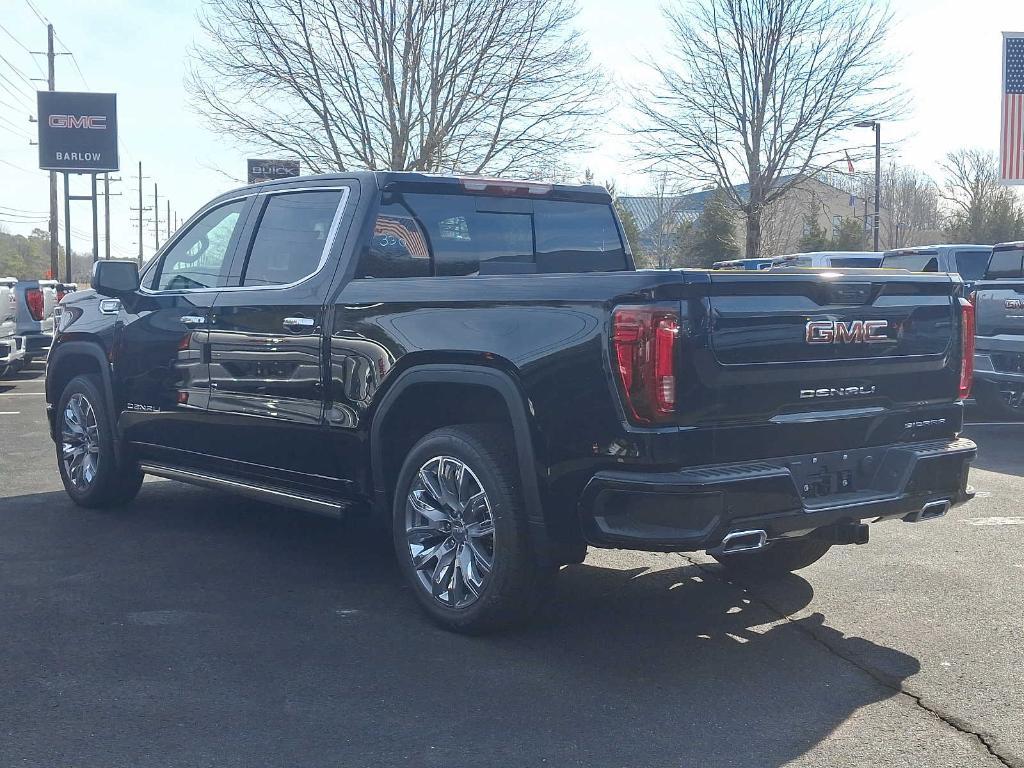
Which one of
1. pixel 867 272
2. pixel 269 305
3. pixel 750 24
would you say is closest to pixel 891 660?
pixel 867 272

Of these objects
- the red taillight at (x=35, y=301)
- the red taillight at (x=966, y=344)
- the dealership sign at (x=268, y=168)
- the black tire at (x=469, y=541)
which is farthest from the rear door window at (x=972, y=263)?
the dealership sign at (x=268, y=168)

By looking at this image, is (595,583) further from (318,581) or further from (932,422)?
(932,422)

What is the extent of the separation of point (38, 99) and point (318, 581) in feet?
166

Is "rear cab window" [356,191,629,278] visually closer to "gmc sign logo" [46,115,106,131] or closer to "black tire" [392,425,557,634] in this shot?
"black tire" [392,425,557,634]

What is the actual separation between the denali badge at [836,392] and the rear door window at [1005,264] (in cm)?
878

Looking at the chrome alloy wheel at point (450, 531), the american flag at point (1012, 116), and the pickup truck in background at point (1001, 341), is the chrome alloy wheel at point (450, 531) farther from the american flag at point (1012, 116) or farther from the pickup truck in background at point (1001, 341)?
the american flag at point (1012, 116)

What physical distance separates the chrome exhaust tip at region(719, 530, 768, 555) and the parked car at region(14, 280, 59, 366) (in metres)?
15.0

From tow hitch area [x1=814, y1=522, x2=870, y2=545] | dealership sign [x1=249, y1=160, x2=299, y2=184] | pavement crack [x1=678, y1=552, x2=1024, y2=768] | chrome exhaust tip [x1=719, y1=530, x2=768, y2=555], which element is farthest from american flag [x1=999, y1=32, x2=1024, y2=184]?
chrome exhaust tip [x1=719, y1=530, x2=768, y2=555]

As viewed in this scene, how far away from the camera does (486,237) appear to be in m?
5.85

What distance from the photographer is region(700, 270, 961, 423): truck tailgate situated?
4.08 meters

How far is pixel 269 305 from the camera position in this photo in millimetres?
5645

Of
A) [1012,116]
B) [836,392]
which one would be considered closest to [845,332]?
[836,392]

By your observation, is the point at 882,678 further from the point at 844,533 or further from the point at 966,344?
the point at 966,344

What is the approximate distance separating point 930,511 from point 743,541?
1.04 metres
